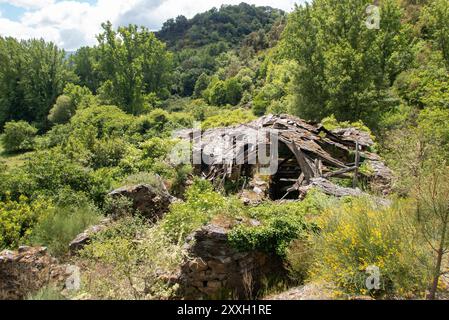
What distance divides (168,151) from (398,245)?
11.9 meters

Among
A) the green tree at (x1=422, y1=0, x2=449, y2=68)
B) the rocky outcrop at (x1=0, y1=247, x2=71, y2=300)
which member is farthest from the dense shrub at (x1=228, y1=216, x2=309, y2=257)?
the green tree at (x1=422, y1=0, x2=449, y2=68)

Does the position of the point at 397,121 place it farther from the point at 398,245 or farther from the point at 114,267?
the point at 114,267

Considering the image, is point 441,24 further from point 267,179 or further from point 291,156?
point 267,179

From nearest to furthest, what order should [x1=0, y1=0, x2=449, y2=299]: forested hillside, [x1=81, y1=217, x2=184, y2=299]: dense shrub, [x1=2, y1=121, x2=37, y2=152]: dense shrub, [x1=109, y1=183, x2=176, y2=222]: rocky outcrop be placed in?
[x1=0, y1=0, x2=449, y2=299]: forested hillside, [x1=81, y1=217, x2=184, y2=299]: dense shrub, [x1=109, y1=183, x2=176, y2=222]: rocky outcrop, [x1=2, y1=121, x2=37, y2=152]: dense shrub

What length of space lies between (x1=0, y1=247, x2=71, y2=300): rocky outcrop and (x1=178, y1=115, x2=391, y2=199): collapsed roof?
6.61 meters

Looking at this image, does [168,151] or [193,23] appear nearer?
[168,151]

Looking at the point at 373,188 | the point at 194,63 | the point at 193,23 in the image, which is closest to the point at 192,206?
the point at 373,188

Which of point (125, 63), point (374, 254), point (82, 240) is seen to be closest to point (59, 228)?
point (82, 240)

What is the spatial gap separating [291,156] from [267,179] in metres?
1.78

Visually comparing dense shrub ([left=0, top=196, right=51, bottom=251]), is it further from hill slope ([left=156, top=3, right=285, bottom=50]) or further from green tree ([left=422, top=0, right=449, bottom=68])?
hill slope ([left=156, top=3, right=285, bottom=50])

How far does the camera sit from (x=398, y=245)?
5238 millimetres

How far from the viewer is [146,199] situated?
37.2 ft

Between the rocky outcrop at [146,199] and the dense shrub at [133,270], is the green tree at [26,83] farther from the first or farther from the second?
the dense shrub at [133,270]

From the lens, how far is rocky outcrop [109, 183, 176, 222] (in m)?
11.2
